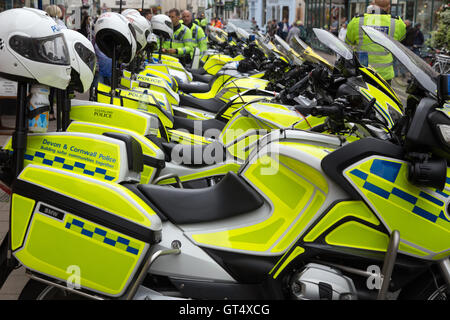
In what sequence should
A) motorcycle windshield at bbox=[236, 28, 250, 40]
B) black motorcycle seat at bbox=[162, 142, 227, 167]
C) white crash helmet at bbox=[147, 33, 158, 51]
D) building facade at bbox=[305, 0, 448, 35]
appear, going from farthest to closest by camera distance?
building facade at bbox=[305, 0, 448, 35]
motorcycle windshield at bbox=[236, 28, 250, 40]
white crash helmet at bbox=[147, 33, 158, 51]
black motorcycle seat at bbox=[162, 142, 227, 167]

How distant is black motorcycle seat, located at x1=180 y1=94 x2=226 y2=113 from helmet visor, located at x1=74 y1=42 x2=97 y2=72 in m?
3.47

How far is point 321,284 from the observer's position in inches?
102

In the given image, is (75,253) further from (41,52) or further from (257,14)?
(257,14)

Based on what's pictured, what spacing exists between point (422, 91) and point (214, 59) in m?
9.67

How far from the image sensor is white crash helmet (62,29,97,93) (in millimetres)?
3459

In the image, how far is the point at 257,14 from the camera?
5591cm

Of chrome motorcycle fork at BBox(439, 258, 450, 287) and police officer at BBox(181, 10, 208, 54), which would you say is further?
police officer at BBox(181, 10, 208, 54)

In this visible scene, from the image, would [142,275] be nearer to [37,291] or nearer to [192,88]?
[37,291]

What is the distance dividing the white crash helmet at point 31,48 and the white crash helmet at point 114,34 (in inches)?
95.8

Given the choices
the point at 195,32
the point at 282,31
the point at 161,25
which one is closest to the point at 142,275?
the point at 161,25

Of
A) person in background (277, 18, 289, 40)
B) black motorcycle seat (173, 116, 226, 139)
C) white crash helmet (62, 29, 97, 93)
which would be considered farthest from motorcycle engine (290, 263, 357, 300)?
person in background (277, 18, 289, 40)

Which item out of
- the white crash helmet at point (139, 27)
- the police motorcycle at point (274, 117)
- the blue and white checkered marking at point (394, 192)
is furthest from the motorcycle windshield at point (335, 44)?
the white crash helmet at point (139, 27)

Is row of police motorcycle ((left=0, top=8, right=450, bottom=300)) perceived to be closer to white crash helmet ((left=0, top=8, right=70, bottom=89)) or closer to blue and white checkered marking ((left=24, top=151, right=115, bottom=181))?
white crash helmet ((left=0, top=8, right=70, bottom=89))

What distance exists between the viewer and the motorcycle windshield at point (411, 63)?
8.72ft
